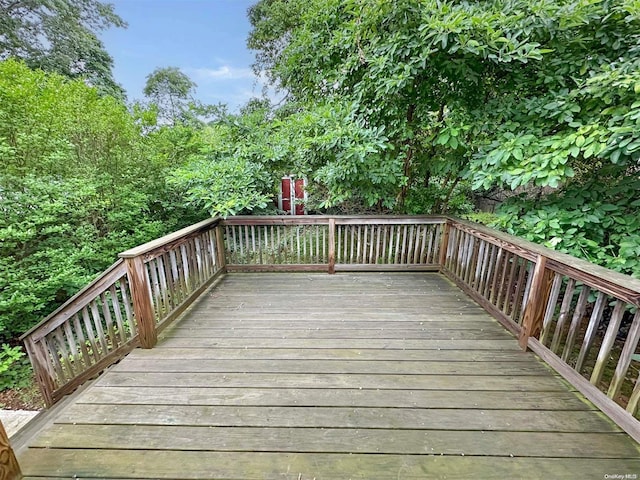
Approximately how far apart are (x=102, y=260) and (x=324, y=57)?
14.3 feet

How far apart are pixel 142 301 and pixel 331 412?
166 centimetres

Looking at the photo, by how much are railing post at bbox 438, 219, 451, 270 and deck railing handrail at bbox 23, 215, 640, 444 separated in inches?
0.5

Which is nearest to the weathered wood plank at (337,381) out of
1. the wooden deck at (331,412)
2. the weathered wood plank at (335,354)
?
the wooden deck at (331,412)

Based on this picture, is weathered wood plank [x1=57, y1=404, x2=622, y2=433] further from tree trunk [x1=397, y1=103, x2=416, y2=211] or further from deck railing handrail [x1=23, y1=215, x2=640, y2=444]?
tree trunk [x1=397, y1=103, x2=416, y2=211]

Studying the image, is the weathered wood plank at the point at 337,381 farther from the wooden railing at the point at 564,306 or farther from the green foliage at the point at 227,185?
the green foliage at the point at 227,185

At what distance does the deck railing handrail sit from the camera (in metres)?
1.70

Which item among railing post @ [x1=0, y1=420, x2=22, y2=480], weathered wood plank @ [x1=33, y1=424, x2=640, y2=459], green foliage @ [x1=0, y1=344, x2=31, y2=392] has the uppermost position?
railing post @ [x1=0, y1=420, x2=22, y2=480]

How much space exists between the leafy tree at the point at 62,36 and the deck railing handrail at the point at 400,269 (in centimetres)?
947

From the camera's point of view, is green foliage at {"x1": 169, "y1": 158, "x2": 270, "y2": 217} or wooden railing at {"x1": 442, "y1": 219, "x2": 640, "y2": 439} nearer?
wooden railing at {"x1": 442, "y1": 219, "x2": 640, "y2": 439}

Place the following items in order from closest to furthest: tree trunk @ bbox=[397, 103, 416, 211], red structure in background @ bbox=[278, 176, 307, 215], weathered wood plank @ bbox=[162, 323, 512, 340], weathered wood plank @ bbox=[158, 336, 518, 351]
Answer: weathered wood plank @ bbox=[158, 336, 518, 351]
weathered wood plank @ bbox=[162, 323, 512, 340]
tree trunk @ bbox=[397, 103, 416, 211]
red structure in background @ bbox=[278, 176, 307, 215]

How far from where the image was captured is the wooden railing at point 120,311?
185 centimetres

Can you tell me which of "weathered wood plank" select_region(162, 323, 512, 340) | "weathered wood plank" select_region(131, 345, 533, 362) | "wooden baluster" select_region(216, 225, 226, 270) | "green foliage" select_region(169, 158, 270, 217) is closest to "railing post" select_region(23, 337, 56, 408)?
"weathered wood plank" select_region(131, 345, 533, 362)

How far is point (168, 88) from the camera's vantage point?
15383 mm

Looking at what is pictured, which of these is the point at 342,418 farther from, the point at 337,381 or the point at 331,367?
the point at 331,367
